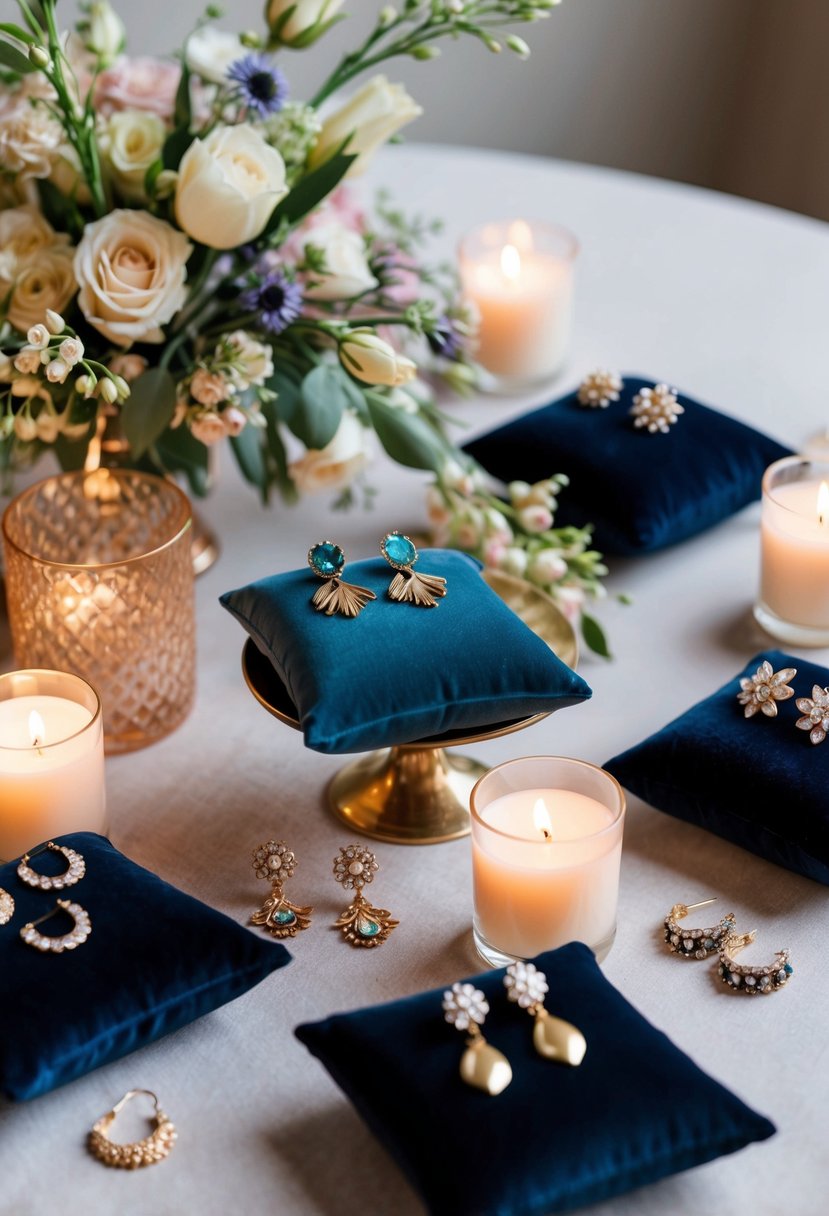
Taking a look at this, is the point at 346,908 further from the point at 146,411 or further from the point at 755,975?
the point at 146,411

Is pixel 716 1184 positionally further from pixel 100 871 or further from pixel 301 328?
pixel 301 328

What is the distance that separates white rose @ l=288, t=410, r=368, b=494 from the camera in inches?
56.1

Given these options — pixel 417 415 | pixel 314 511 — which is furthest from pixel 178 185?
pixel 314 511

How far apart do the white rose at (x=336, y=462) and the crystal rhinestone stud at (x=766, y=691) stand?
1.57ft

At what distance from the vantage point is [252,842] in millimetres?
1173

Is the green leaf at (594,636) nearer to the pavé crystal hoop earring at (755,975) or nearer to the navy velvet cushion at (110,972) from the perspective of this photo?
the pavé crystal hoop earring at (755,975)

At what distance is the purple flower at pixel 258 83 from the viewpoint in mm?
1270

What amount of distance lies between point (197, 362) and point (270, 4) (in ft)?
1.19

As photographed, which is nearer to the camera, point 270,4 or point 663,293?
point 270,4

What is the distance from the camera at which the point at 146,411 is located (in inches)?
50.0

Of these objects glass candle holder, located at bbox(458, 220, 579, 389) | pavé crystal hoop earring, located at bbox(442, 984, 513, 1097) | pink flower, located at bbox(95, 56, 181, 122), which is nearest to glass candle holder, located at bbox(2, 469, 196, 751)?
pink flower, located at bbox(95, 56, 181, 122)

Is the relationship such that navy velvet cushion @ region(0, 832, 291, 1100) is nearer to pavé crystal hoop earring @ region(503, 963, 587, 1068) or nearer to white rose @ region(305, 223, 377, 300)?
pavé crystal hoop earring @ region(503, 963, 587, 1068)

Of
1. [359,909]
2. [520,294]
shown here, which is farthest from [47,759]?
[520,294]

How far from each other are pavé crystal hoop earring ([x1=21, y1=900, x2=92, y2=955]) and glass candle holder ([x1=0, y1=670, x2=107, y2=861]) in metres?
0.13
